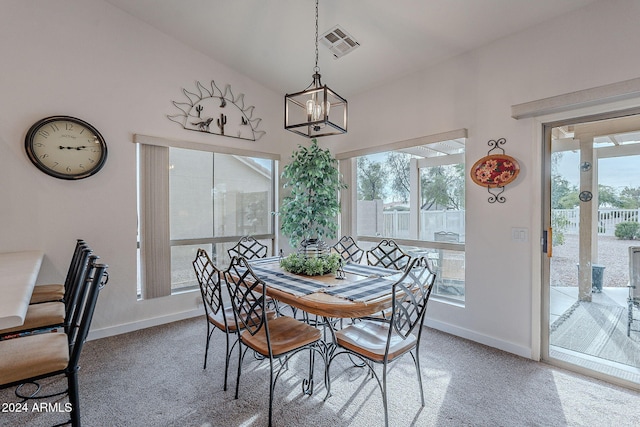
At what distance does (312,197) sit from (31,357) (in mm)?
2959

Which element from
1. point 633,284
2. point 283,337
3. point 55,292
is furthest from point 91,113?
point 633,284

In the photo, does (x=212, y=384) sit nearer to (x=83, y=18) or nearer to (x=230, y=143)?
(x=230, y=143)

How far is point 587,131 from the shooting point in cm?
248

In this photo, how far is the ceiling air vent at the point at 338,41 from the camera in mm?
2994

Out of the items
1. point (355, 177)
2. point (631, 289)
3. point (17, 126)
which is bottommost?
point (631, 289)

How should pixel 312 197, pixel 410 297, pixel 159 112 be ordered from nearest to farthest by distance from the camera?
pixel 410 297 < pixel 159 112 < pixel 312 197

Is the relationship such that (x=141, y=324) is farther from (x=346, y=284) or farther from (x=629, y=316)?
(x=629, y=316)

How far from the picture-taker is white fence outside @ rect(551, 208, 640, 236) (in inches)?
90.3

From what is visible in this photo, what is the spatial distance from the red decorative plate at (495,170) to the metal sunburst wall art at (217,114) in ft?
9.09

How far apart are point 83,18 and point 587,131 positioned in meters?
4.67

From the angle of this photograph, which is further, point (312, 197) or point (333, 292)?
point (312, 197)

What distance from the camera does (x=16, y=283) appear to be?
1604 millimetres

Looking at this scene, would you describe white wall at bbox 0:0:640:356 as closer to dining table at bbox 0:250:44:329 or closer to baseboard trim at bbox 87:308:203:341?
baseboard trim at bbox 87:308:203:341

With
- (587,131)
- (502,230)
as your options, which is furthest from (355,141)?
(587,131)
